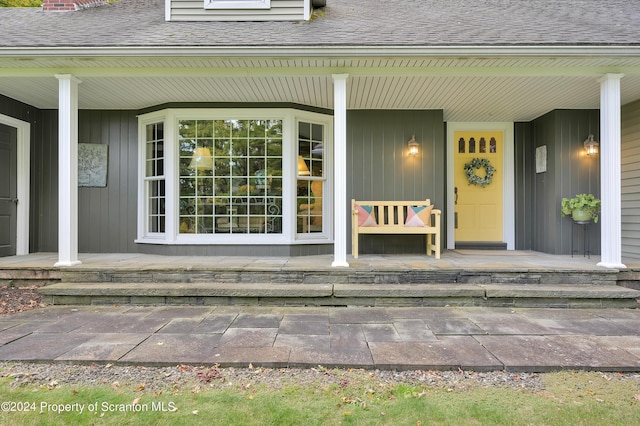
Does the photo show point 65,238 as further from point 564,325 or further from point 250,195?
point 564,325

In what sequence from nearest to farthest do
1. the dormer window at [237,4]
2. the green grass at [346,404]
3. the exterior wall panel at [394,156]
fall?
1. the green grass at [346,404]
2. the dormer window at [237,4]
3. the exterior wall panel at [394,156]

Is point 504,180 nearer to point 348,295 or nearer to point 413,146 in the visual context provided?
point 413,146

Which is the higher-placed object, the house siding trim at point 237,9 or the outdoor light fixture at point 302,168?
the house siding trim at point 237,9

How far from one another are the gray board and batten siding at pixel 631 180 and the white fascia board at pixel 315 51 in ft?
6.24

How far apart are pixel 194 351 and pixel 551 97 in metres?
5.57

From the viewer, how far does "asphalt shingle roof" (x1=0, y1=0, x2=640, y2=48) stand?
12.3ft

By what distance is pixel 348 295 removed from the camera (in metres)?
3.63

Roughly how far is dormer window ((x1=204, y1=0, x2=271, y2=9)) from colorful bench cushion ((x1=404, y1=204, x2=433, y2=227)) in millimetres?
3507

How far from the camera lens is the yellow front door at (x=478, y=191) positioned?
627cm

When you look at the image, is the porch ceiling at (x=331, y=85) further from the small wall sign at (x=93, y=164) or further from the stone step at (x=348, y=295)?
the stone step at (x=348, y=295)

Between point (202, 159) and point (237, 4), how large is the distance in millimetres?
2215

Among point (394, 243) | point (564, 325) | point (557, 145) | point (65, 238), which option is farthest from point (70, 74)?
point (557, 145)

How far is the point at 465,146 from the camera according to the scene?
636 centimetres

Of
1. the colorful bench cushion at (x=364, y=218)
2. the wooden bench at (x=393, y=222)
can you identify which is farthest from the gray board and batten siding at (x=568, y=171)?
the colorful bench cushion at (x=364, y=218)
